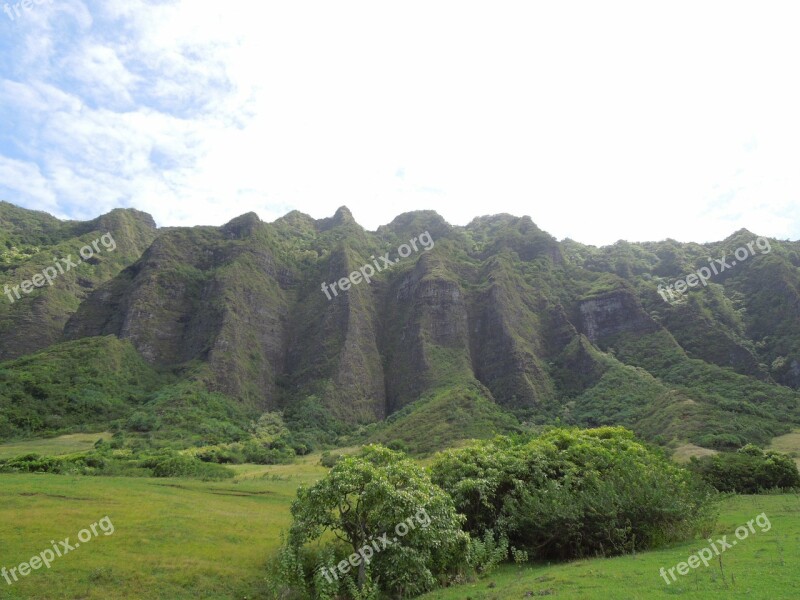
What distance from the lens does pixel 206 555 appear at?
27609 millimetres

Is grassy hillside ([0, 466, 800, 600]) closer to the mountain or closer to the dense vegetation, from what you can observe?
the dense vegetation

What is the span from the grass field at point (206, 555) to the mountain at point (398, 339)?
4928cm

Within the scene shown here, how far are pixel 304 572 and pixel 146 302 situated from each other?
131717 mm

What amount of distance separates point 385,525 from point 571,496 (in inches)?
412

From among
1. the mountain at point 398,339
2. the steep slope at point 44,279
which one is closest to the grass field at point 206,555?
the mountain at point 398,339

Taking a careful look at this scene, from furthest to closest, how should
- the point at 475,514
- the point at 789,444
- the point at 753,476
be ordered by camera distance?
the point at 789,444
the point at 753,476
the point at 475,514

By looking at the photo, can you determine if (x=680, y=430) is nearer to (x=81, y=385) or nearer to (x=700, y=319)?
(x=700, y=319)

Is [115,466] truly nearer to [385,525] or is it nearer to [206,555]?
[206,555]

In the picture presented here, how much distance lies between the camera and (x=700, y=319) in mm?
137250

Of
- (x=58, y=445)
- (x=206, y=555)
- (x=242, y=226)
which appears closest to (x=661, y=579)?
(x=206, y=555)

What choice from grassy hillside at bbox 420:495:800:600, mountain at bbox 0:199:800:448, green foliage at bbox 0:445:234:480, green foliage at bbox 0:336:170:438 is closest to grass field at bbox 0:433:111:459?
green foliage at bbox 0:336:170:438

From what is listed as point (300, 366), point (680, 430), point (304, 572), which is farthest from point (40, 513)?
point (300, 366)

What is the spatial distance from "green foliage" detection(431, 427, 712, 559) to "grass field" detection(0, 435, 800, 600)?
1.79 m

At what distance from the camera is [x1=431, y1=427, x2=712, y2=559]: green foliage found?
1030 inches
